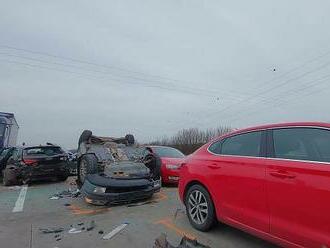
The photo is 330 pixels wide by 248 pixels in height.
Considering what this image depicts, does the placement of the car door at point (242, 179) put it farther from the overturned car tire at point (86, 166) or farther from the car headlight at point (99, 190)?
the overturned car tire at point (86, 166)

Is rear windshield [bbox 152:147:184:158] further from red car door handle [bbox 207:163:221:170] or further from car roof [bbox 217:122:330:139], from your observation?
car roof [bbox 217:122:330:139]

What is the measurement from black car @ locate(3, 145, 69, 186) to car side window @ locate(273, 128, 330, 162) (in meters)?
11.0

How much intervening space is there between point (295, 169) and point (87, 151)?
7407 mm

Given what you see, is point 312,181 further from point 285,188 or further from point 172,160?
point 172,160

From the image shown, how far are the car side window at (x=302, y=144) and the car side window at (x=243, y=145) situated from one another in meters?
0.32

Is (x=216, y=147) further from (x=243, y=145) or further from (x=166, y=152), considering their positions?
(x=166, y=152)

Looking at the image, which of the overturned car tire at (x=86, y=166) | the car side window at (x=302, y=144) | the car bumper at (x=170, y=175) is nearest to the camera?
the car side window at (x=302, y=144)

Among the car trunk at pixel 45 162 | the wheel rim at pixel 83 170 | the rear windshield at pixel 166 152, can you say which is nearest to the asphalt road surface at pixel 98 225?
the wheel rim at pixel 83 170

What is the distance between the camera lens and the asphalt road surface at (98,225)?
6.05 meters

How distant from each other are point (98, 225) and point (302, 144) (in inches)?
161

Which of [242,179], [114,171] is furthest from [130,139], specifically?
[242,179]

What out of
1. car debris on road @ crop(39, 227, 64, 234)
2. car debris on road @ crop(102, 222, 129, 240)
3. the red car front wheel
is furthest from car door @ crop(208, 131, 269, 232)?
car debris on road @ crop(39, 227, 64, 234)

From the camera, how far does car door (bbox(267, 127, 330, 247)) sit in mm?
4188

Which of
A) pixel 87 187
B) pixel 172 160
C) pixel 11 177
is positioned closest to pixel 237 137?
pixel 87 187
